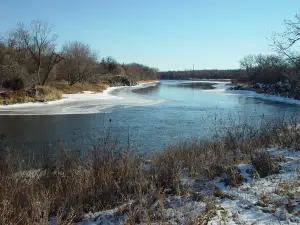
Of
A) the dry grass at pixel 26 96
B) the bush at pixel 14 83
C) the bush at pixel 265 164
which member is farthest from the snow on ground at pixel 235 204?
the bush at pixel 14 83

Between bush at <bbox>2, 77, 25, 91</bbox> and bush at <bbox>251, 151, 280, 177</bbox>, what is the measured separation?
2916 cm

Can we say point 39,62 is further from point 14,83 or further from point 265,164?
point 265,164

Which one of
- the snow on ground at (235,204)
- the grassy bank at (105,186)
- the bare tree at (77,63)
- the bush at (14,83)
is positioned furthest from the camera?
the bare tree at (77,63)

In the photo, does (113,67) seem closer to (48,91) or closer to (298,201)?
(48,91)

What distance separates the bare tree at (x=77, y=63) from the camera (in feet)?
169

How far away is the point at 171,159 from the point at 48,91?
1151 inches

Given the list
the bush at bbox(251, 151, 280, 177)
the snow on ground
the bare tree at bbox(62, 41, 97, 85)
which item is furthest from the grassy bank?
the bare tree at bbox(62, 41, 97, 85)

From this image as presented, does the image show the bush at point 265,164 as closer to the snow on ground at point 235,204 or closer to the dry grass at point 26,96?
the snow on ground at point 235,204

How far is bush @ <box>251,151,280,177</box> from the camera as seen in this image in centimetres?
→ 621

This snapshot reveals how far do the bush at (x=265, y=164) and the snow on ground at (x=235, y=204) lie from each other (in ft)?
0.81

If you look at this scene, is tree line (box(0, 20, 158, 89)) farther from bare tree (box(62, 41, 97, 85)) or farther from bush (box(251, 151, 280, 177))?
bush (box(251, 151, 280, 177))

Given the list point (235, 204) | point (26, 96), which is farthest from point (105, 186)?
point (26, 96)

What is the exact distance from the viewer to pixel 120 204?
4.97m

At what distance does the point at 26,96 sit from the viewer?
1191 inches
